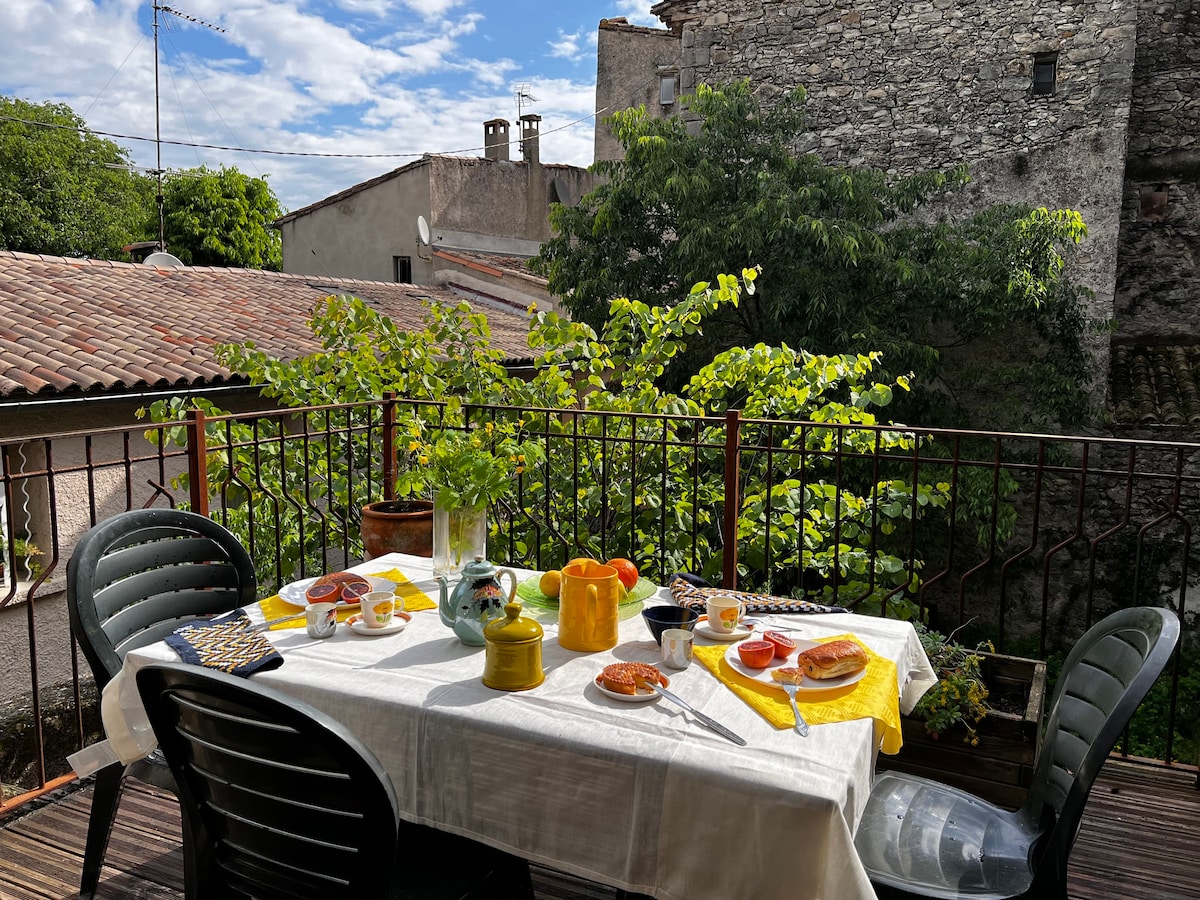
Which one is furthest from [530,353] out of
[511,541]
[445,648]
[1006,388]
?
[445,648]

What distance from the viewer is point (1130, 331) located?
345 inches

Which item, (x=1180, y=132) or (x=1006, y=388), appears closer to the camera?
(x=1006, y=388)

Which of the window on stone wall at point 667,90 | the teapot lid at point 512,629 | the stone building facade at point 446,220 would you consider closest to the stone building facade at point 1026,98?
the window on stone wall at point 667,90

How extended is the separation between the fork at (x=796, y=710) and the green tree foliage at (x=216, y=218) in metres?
23.0

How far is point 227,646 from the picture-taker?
5.57 ft

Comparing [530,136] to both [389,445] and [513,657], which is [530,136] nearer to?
[389,445]

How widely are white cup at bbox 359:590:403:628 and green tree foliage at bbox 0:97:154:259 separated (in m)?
23.4

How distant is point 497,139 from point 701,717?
1471 cm

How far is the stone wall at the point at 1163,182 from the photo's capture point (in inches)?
333

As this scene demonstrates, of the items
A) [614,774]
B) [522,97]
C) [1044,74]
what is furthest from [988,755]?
[522,97]

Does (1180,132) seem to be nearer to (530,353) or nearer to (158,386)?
(530,353)

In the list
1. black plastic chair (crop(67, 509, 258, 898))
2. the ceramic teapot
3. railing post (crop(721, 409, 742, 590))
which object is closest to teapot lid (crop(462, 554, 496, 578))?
the ceramic teapot

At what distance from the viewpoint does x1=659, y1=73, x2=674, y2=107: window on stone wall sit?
1175cm

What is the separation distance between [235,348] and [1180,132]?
29.9 ft
